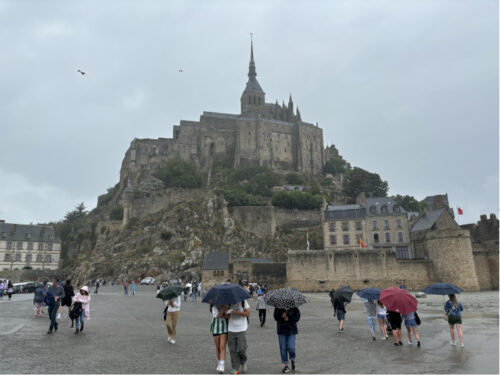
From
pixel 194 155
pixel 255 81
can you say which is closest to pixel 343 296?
pixel 194 155

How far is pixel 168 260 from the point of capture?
47312 mm

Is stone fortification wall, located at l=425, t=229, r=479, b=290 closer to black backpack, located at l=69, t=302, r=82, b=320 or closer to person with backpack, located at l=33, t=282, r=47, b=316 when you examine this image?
person with backpack, located at l=33, t=282, r=47, b=316

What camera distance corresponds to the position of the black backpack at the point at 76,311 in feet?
34.6

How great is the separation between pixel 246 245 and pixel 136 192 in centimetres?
2291

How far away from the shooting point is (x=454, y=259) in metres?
34.3

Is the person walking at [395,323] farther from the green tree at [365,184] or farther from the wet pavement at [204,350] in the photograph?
the green tree at [365,184]

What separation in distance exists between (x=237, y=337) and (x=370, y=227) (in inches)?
1670

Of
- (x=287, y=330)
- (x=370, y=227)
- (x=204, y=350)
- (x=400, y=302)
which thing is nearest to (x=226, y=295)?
(x=287, y=330)

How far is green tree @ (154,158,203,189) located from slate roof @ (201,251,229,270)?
34652mm

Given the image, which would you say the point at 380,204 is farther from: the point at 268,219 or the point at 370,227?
the point at 268,219

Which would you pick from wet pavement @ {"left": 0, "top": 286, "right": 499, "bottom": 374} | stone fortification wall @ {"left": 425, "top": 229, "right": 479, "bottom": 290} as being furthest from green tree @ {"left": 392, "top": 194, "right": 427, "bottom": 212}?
wet pavement @ {"left": 0, "top": 286, "right": 499, "bottom": 374}

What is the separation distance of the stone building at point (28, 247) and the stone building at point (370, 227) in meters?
48.3

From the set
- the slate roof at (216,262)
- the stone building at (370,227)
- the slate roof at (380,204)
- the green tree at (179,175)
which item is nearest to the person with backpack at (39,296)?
the slate roof at (216,262)

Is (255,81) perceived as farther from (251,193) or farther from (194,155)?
(251,193)
